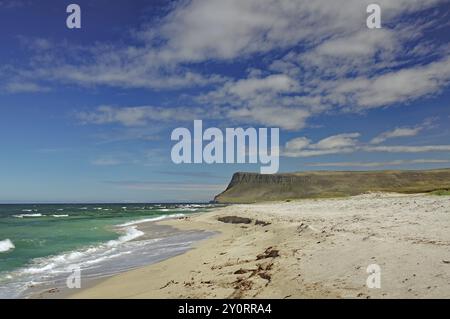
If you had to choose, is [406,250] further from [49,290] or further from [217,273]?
[49,290]

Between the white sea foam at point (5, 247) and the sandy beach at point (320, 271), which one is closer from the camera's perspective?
the sandy beach at point (320, 271)

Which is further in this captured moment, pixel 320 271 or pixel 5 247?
pixel 5 247

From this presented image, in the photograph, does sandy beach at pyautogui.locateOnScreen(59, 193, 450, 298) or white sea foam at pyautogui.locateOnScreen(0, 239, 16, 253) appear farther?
white sea foam at pyautogui.locateOnScreen(0, 239, 16, 253)

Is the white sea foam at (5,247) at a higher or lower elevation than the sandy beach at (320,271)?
lower

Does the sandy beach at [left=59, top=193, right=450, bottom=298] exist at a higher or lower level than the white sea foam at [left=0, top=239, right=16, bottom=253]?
higher

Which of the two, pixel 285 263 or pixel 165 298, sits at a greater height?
pixel 285 263

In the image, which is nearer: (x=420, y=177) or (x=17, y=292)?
(x=17, y=292)

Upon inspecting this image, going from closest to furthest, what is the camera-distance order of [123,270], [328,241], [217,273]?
[217,273] → [328,241] → [123,270]

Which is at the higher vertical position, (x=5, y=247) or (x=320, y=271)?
(x=320, y=271)
